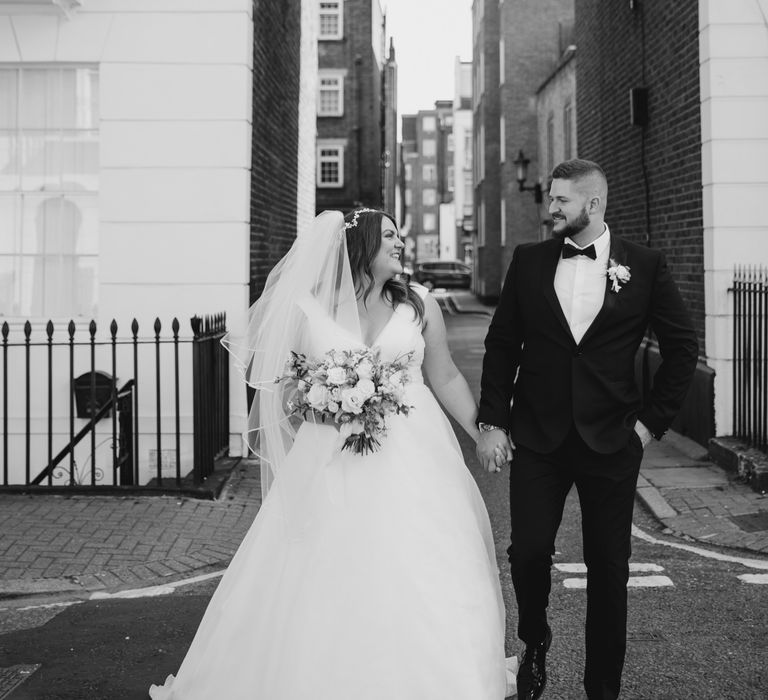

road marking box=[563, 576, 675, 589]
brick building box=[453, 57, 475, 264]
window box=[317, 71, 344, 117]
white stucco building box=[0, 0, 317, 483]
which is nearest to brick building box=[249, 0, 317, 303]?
white stucco building box=[0, 0, 317, 483]

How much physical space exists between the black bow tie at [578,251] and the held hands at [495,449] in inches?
29.4

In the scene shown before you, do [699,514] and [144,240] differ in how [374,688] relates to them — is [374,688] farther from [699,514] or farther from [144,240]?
[144,240]

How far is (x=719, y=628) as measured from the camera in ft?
16.1

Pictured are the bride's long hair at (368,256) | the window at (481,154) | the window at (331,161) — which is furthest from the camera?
the window at (481,154)

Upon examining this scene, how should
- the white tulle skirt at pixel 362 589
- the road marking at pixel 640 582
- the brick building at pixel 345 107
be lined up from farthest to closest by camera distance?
the brick building at pixel 345 107 → the road marking at pixel 640 582 → the white tulle skirt at pixel 362 589

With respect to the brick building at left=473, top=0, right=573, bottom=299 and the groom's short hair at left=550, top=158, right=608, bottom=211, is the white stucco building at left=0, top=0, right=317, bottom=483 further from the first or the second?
the brick building at left=473, top=0, right=573, bottom=299

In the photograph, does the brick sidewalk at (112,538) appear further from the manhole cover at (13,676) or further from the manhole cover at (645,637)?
the manhole cover at (645,637)

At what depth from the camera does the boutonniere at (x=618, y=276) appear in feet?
12.8

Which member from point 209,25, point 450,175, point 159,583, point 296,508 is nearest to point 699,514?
point 159,583

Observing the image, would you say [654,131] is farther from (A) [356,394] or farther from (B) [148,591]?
(A) [356,394]

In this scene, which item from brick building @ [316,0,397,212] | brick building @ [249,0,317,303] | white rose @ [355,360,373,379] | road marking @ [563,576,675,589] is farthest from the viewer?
brick building @ [316,0,397,212]

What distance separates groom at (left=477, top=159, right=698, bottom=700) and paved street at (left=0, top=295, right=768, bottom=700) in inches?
17.9

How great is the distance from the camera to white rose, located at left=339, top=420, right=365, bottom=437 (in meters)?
3.99

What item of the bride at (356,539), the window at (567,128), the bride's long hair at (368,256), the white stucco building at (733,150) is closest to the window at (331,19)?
the window at (567,128)
